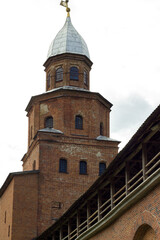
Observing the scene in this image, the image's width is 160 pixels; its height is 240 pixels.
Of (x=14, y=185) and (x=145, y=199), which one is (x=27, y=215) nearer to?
(x=14, y=185)

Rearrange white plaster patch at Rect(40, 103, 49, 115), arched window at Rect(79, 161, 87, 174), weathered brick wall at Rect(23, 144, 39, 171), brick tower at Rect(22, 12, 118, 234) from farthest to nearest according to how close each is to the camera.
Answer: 1. white plaster patch at Rect(40, 103, 49, 115)
2. arched window at Rect(79, 161, 87, 174)
3. weathered brick wall at Rect(23, 144, 39, 171)
4. brick tower at Rect(22, 12, 118, 234)

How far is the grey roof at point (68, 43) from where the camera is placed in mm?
37750

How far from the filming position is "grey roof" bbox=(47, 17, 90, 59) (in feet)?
124

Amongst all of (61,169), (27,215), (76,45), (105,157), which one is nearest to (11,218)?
(27,215)

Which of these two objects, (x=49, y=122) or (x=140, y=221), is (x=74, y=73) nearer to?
(x=49, y=122)

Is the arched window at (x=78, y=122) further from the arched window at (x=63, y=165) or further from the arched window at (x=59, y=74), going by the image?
the arched window at (x=59, y=74)

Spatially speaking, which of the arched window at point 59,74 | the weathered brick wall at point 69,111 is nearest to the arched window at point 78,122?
the weathered brick wall at point 69,111

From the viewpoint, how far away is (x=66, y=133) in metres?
34.6

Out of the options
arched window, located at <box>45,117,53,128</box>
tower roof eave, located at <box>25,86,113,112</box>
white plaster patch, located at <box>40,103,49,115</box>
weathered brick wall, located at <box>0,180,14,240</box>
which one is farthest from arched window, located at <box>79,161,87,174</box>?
tower roof eave, located at <box>25,86,113,112</box>

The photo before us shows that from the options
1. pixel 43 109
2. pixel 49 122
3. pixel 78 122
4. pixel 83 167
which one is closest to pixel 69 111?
pixel 78 122

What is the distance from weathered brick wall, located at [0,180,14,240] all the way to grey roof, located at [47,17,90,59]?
10190 mm

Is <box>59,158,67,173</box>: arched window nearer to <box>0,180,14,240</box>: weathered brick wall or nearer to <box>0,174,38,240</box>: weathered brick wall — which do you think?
<box>0,174,38,240</box>: weathered brick wall

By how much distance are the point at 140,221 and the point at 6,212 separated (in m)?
17.0

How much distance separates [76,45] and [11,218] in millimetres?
13125
